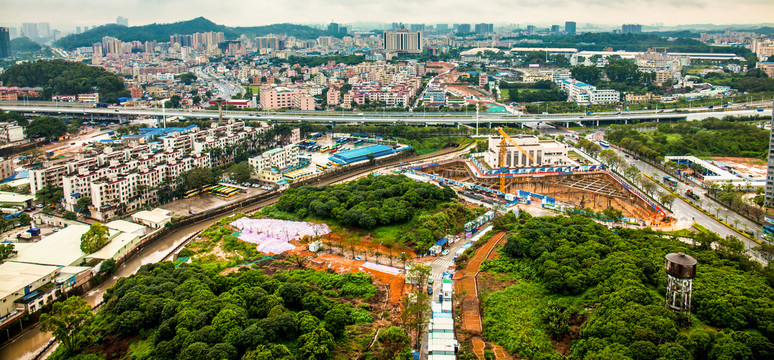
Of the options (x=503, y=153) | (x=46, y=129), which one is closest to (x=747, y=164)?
(x=503, y=153)

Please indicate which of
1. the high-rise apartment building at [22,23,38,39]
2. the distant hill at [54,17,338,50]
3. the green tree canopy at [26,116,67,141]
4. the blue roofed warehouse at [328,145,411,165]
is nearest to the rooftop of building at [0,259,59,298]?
the blue roofed warehouse at [328,145,411,165]

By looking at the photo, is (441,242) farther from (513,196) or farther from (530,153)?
(530,153)

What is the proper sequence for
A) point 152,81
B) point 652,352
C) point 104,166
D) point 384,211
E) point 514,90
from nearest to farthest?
point 652,352
point 384,211
point 104,166
point 514,90
point 152,81

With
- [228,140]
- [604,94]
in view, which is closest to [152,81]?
[228,140]

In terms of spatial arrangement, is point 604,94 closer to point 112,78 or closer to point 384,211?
point 384,211

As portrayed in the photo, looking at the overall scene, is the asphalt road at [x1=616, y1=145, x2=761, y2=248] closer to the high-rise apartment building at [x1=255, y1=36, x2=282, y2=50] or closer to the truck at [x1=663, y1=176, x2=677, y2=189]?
the truck at [x1=663, y1=176, x2=677, y2=189]

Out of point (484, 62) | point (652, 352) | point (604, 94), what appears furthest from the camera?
point (484, 62)

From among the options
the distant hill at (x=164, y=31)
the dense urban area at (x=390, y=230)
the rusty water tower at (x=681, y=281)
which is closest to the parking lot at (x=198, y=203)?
the dense urban area at (x=390, y=230)
